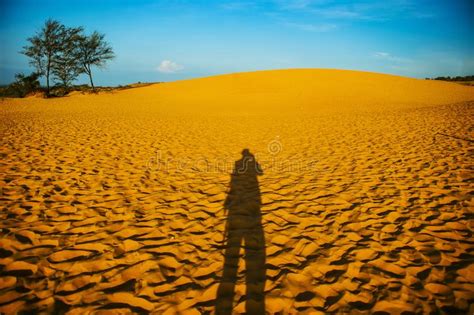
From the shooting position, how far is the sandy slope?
2699mm

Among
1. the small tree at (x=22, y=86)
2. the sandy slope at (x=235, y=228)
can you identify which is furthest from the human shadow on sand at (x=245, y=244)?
the small tree at (x=22, y=86)

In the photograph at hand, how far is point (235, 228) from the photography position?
4.00m

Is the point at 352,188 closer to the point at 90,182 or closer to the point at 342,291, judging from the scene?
the point at 342,291

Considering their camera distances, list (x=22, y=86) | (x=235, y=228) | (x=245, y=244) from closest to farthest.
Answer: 1. (x=245, y=244)
2. (x=235, y=228)
3. (x=22, y=86)

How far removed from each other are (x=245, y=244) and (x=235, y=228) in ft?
1.51

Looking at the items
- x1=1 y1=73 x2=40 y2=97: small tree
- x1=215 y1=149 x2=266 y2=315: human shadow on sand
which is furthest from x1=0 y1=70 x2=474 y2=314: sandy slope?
x1=1 y1=73 x2=40 y2=97: small tree

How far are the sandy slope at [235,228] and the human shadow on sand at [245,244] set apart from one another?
0.02m

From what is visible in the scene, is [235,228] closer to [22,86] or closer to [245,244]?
[245,244]

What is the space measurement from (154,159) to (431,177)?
24.6 feet

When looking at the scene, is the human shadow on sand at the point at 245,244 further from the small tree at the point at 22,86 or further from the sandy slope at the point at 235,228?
the small tree at the point at 22,86

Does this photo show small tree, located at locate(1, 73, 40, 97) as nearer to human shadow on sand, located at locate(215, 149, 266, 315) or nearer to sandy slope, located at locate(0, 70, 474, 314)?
sandy slope, located at locate(0, 70, 474, 314)

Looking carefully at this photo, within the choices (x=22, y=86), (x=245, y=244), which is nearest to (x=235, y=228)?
(x=245, y=244)

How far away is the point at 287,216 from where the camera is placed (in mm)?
4340

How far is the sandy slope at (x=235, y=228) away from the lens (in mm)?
2699
